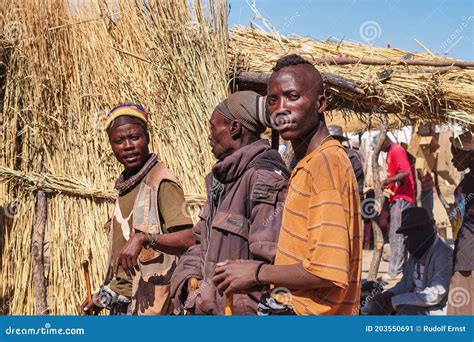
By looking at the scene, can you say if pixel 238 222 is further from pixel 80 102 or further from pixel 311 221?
pixel 80 102

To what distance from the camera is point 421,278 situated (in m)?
5.54

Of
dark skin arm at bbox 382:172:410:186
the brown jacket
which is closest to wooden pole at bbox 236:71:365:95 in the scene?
the brown jacket

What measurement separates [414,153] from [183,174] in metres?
7.32

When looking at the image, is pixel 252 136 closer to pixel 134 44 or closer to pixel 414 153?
pixel 134 44

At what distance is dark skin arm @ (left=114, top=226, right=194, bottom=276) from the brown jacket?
334 millimetres

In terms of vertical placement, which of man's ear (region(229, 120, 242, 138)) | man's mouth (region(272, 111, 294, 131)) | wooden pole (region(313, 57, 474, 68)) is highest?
wooden pole (region(313, 57, 474, 68))

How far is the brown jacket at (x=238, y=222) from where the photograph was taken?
119 inches

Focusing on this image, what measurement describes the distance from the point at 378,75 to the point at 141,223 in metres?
2.61

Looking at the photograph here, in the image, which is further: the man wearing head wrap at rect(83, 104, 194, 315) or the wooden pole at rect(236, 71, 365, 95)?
the wooden pole at rect(236, 71, 365, 95)

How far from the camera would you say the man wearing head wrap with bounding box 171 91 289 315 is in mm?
3023

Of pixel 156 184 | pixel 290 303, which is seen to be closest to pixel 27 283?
pixel 156 184

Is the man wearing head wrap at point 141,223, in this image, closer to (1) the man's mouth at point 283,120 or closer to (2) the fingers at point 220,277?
(2) the fingers at point 220,277

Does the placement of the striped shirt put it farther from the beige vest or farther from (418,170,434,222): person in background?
(418,170,434,222): person in background

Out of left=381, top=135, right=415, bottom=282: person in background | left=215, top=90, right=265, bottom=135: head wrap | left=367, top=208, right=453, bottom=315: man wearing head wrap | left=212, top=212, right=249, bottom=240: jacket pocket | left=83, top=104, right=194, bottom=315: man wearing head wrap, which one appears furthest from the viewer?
left=381, top=135, right=415, bottom=282: person in background
